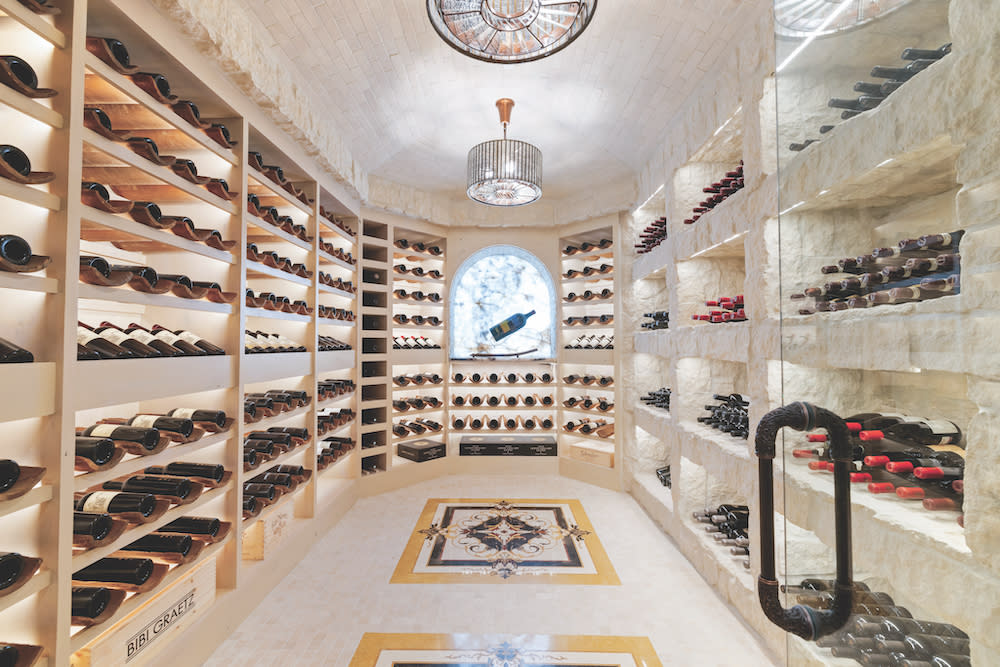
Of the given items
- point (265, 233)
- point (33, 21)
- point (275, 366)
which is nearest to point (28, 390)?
point (33, 21)

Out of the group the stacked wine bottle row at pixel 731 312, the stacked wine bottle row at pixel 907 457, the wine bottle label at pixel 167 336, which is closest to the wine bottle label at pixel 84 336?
the wine bottle label at pixel 167 336

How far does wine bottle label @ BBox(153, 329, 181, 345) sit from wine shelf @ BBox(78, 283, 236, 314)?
13 cm

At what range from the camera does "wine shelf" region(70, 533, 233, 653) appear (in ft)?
5.77

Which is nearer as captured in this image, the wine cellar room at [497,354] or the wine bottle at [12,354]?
the wine cellar room at [497,354]

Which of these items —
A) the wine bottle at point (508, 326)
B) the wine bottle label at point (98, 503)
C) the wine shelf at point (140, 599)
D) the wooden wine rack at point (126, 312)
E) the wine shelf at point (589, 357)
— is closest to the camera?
the wooden wine rack at point (126, 312)

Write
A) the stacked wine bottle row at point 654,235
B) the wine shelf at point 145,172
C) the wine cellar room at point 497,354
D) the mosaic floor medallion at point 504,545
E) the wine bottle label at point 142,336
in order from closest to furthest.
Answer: the wine cellar room at point 497,354 < the wine shelf at point 145,172 < the wine bottle label at point 142,336 < the mosaic floor medallion at point 504,545 < the stacked wine bottle row at point 654,235

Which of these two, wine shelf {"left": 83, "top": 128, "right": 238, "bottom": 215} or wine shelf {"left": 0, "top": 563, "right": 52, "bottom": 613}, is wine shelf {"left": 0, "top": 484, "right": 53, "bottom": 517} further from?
wine shelf {"left": 83, "top": 128, "right": 238, "bottom": 215}

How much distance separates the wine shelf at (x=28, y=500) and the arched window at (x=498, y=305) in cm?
475

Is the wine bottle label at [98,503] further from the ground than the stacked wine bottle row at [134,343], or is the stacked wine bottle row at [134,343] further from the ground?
the stacked wine bottle row at [134,343]

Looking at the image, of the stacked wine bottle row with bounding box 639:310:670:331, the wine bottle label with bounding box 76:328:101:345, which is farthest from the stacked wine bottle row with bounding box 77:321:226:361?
the stacked wine bottle row with bounding box 639:310:670:331

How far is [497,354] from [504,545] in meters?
2.79

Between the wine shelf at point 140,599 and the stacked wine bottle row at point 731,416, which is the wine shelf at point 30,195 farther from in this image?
the stacked wine bottle row at point 731,416

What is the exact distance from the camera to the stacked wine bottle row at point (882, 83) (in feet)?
2.27

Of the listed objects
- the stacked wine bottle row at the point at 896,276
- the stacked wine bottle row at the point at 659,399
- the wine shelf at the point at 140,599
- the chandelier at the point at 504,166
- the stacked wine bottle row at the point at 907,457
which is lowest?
the wine shelf at the point at 140,599
